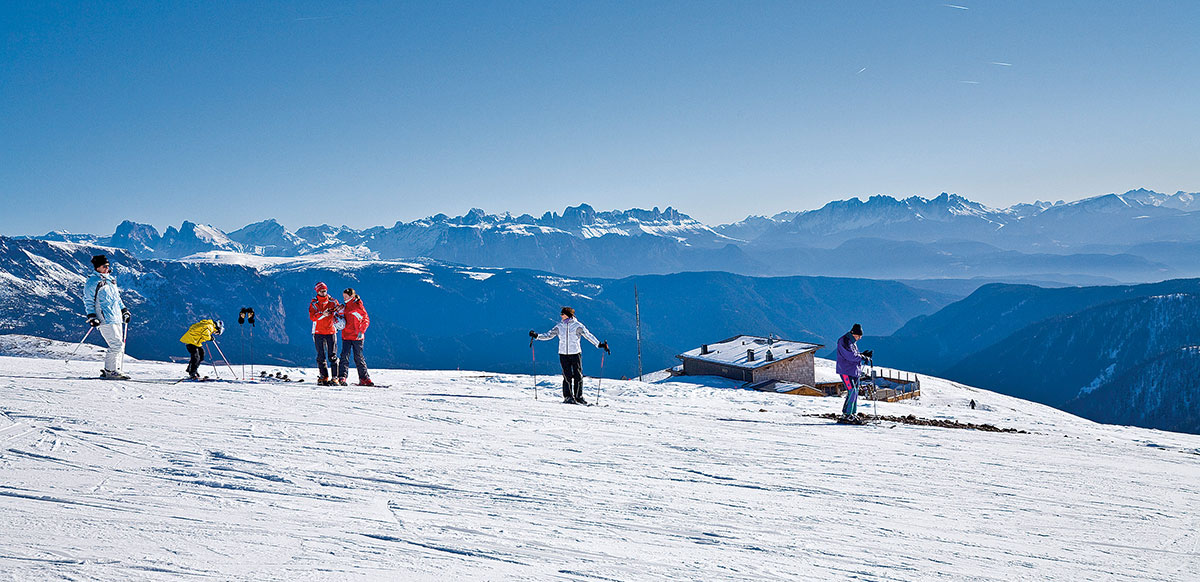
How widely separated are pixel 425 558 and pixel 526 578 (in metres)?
0.82

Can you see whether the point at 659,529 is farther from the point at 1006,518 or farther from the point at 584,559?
the point at 1006,518

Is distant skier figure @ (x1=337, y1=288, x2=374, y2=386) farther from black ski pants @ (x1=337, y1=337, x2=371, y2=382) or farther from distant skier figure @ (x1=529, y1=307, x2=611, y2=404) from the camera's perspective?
distant skier figure @ (x1=529, y1=307, x2=611, y2=404)

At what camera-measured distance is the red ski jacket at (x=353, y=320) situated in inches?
648

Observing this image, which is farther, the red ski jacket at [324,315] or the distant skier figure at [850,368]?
the red ski jacket at [324,315]

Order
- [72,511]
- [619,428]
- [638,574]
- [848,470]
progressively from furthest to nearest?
1. [619,428]
2. [848,470]
3. [72,511]
4. [638,574]

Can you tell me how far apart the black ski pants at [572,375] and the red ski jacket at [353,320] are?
17.8ft

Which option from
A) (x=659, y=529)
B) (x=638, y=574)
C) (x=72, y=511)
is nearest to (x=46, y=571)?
(x=72, y=511)

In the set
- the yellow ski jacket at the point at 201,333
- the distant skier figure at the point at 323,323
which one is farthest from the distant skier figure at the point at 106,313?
the distant skier figure at the point at 323,323

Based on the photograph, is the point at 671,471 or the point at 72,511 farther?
the point at 671,471

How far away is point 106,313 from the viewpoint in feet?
45.1

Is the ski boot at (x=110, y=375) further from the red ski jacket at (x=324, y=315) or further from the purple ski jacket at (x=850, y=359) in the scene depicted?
the purple ski jacket at (x=850, y=359)

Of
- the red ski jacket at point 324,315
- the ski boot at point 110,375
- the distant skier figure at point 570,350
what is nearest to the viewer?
the ski boot at point 110,375

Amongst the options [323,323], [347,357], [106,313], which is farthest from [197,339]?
[347,357]

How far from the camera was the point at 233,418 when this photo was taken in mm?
9469
